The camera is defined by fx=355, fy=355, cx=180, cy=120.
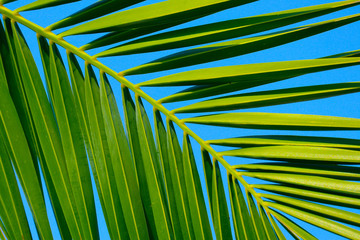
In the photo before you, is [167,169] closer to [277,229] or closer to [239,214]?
[239,214]

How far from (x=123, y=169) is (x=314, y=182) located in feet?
1.75

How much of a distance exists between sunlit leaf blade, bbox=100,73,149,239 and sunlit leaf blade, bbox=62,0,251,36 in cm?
14

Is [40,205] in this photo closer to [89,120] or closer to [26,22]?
[89,120]

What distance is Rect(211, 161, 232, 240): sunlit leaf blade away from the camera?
1055mm

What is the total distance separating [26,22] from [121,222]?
0.61m

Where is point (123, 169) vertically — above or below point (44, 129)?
below

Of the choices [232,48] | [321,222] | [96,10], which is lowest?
[321,222]

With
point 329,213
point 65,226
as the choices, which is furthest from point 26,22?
point 329,213

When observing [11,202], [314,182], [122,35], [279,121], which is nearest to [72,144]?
[11,202]

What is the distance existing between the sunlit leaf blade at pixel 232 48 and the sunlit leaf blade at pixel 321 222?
1.54 feet

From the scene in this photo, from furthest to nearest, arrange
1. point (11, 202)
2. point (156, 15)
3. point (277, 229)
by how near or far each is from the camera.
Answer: point (277, 229) → point (11, 202) → point (156, 15)

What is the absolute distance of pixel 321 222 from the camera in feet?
3.30

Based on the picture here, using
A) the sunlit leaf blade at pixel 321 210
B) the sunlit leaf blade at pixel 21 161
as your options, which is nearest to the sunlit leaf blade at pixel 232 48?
the sunlit leaf blade at pixel 21 161

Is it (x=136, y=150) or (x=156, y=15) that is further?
(x=136, y=150)
